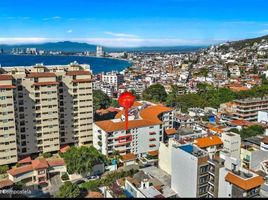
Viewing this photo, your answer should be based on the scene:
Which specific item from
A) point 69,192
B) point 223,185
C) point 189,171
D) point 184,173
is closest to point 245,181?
point 223,185

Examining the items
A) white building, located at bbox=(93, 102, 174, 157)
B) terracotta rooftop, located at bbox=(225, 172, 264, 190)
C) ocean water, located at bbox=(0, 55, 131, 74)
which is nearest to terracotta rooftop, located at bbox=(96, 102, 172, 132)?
white building, located at bbox=(93, 102, 174, 157)

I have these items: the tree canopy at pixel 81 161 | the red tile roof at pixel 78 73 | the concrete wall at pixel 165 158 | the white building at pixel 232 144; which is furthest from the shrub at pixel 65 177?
the white building at pixel 232 144

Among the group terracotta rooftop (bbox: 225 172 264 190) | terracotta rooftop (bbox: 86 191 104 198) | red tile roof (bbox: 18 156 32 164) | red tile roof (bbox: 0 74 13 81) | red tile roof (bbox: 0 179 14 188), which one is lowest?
terracotta rooftop (bbox: 86 191 104 198)

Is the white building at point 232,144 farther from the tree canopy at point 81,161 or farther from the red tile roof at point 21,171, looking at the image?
the red tile roof at point 21,171

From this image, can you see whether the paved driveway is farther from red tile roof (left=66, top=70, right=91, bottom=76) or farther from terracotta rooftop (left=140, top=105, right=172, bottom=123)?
terracotta rooftop (left=140, top=105, right=172, bottom=123)

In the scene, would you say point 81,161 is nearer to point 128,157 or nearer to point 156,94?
point 128,157
